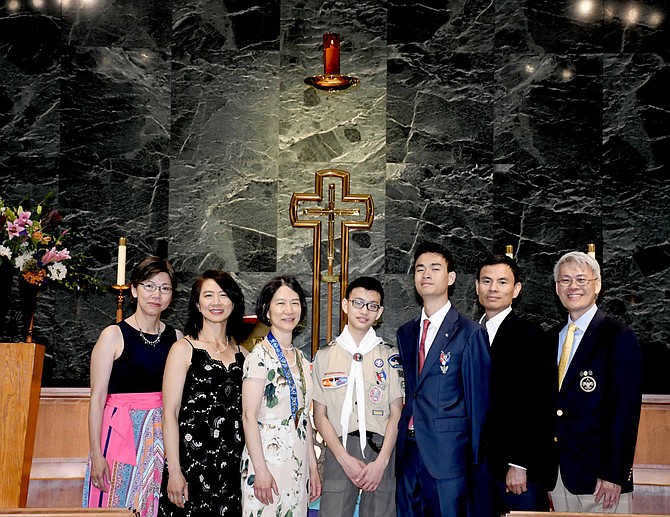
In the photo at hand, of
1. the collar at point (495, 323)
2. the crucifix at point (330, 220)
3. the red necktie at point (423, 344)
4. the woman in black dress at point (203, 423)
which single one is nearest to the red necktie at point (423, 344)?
the red necktie at point (423, 344)

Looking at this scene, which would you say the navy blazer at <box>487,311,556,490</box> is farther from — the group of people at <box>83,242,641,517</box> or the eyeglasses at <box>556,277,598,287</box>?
the eyeglasses at <box>556,277,598,287</box>

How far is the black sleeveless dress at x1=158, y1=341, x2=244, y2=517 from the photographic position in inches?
125

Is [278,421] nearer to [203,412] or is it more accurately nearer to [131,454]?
[203,412]

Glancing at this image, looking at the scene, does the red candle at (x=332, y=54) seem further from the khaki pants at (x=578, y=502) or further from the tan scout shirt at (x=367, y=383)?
the khaki pants at (x=578, y=502)

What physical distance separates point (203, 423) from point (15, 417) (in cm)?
70

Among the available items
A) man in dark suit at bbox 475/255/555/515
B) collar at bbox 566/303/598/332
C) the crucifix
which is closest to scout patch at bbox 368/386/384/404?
man in dark suit at bbox 475/255/555/515

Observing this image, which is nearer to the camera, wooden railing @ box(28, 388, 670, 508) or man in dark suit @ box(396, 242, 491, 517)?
man in dark suit @ box(396, 242, 491, 517)

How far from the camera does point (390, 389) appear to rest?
11.3 ft

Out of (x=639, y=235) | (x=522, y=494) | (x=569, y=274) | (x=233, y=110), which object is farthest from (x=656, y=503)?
(x=233, y=110)

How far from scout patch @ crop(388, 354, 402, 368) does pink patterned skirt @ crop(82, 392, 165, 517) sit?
938 mm

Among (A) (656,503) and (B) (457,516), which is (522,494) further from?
(A) (656,503)

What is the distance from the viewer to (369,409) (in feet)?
11.1

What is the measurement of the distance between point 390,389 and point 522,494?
0.64 m

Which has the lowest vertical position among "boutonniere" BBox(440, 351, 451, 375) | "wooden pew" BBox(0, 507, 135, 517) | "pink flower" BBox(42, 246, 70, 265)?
"wooden pew" BBox(0, 507, 135, 517)
